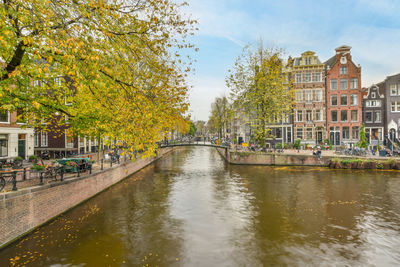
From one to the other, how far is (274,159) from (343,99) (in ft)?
63.4

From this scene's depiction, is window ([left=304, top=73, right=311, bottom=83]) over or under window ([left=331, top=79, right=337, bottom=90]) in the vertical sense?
over

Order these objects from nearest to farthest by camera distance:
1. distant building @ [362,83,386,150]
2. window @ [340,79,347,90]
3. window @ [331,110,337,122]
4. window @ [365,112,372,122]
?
1. distant building @ [362,83,386,150]
2. window @ [365,112,372,122]
3. window @ [340,79,347,90]
4. window @ [331,110,337,122]

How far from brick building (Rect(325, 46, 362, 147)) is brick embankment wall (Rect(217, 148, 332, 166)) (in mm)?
13079

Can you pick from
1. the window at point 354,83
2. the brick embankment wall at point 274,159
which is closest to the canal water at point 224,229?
the brick embankment wall at point 274,159

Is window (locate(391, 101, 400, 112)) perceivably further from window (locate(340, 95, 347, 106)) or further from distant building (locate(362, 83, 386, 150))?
window (locate(340, 95, 347, 106))

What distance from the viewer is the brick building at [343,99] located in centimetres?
4038

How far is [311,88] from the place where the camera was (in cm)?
4209

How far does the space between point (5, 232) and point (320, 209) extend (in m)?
16.1

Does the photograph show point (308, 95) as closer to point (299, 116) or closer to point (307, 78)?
point (307, 78)

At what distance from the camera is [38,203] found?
36.3 feet

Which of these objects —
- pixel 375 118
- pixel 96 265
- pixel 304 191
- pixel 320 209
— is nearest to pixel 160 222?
pixel 96 265

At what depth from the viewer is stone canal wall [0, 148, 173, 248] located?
9312 mm

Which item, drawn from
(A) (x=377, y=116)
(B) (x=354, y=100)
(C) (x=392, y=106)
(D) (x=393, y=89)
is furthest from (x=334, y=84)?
(C) (x=392, y=106)

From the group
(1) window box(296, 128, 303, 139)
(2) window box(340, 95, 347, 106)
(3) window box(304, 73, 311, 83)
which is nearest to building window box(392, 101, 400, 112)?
(2) window box(340, 95, 347, 106)
